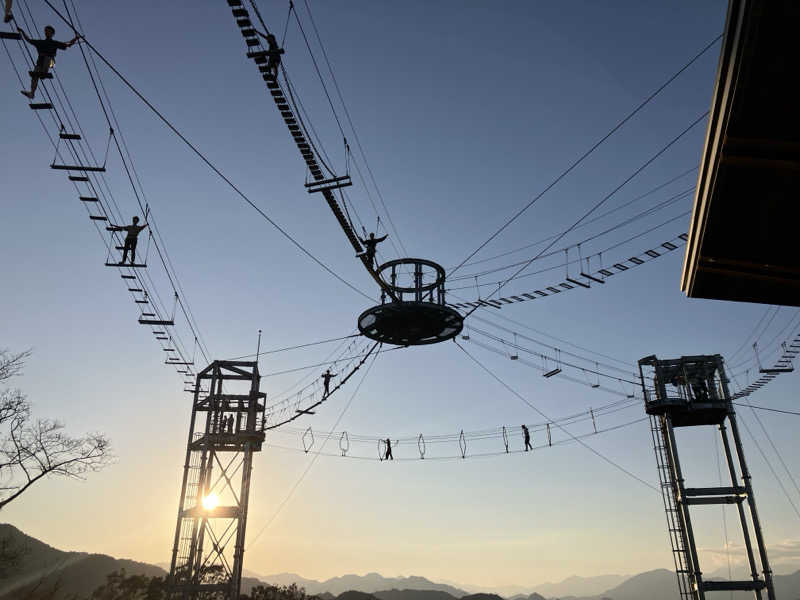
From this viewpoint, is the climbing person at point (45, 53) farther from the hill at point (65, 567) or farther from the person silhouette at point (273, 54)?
the hill at point (65, 567)

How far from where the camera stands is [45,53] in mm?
11203

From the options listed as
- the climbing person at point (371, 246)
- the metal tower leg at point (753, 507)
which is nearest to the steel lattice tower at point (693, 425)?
the metal tower leg at point (753, 507)

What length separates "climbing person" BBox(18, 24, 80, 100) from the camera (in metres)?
10.9

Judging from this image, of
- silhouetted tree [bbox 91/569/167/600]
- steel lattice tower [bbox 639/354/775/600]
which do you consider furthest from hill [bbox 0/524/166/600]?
steel lattice tower [bbox 639/354/775/600]

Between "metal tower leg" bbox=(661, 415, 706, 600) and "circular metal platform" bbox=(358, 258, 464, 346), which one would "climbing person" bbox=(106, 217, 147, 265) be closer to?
"circular metal platform" bbox=(358, 258, 464, 346)

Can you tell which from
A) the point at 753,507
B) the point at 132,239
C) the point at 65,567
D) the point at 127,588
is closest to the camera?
the point at 132,239

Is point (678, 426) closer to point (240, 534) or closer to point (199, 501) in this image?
point (240, 534)

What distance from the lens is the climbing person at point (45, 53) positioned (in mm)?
10867

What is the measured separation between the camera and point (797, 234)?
976 cm

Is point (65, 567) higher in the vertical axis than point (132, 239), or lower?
lower

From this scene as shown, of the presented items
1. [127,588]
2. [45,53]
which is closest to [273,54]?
[45,53]

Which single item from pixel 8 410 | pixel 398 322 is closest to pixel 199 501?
pixel 8 410

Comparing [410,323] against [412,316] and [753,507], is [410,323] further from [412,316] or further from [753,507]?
[753,507]

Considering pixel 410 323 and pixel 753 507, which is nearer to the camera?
pixel 410 323
